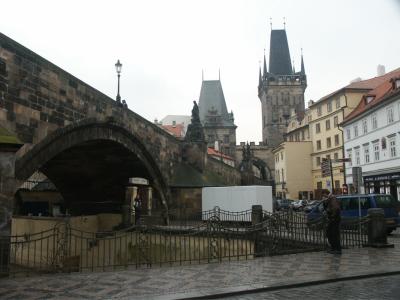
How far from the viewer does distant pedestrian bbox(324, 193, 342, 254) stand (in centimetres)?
1206

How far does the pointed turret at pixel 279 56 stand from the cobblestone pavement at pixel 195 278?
99.5 meters

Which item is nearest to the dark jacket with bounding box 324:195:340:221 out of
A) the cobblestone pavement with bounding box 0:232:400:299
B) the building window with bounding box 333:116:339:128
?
the cobblestone pavement with bounding box 0:232:400:299

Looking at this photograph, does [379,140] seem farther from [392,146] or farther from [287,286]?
[287,286]

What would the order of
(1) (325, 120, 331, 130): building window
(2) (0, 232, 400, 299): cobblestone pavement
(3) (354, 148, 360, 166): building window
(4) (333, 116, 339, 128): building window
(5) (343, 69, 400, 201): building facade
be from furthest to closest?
(1) (325, 120, 331, 130): building window < (4) (333, 116, 339, 128): building window < (3) (354, 148, 360, 166): building window < (5) (343, 69, 400, 201): building facade < (2) (0, 232, 400, 299): cobblestone pavement

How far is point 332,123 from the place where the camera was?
55844mm

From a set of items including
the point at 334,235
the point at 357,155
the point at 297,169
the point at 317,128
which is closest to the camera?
the point at 334,235

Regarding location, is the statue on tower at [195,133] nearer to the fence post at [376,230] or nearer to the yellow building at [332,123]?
the fence post at [376,230]

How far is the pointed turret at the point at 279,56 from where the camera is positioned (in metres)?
107

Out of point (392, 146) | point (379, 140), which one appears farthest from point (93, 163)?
point (379, 140)

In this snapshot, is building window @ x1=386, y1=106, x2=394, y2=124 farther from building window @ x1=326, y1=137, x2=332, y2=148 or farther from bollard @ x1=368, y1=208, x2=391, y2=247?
building window @ x1=326, y1=137, x2=332, y2=148

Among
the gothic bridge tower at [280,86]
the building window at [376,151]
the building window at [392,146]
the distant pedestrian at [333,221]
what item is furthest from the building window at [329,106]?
the gothic bridge tower at [280,86]

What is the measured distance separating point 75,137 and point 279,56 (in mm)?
97735

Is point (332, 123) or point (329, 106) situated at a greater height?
point (329, 106)

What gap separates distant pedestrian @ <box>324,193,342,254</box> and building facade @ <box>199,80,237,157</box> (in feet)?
278
